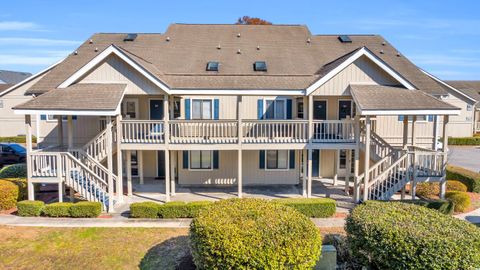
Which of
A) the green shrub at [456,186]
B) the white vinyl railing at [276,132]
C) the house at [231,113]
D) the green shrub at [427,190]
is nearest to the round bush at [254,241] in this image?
the house at [231,113]

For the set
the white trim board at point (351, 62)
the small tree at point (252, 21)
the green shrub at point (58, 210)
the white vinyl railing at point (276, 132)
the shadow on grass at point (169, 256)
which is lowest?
the shadow on grass at point (169, 256)

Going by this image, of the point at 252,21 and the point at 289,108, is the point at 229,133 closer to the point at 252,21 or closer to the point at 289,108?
the point at 289,108

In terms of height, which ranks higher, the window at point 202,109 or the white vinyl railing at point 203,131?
the window at point 202,109

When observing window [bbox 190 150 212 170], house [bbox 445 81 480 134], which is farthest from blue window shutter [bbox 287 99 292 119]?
house [bbox 445 81 480 134]

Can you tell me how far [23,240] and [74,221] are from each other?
1933 mm

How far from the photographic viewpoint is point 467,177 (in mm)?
17531

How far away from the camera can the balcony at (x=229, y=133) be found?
15.6 metres

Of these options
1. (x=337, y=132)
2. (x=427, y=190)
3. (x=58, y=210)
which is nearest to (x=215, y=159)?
(x=337, y=132)

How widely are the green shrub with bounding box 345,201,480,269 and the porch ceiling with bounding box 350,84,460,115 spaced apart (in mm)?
6167

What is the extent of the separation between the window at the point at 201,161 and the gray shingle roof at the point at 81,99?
5.66m

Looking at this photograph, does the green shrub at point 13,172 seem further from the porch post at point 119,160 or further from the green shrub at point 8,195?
the porch post at point 119,160

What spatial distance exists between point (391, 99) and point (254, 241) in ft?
34.0

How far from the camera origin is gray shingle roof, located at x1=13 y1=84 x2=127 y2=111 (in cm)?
1370

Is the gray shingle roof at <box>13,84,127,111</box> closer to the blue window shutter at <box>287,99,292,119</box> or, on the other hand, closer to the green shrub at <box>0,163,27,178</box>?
the green shrub at <box>0,163,27,178</box>
